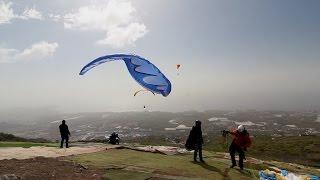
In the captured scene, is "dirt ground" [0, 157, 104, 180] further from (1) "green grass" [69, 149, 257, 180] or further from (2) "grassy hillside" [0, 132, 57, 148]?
(2) "grassy hillside" [0, 132, 57, 148]

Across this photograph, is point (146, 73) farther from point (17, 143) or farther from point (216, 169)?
point (17, 143)

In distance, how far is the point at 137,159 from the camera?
23359mm

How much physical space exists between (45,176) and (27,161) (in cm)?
507

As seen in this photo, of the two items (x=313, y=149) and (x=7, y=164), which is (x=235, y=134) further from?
(x=313, y=149)

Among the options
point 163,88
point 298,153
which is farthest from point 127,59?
point 298,153

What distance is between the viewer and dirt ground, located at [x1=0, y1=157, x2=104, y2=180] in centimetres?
1738

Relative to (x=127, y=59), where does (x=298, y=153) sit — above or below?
below

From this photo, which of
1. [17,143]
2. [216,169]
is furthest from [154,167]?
[17,143]

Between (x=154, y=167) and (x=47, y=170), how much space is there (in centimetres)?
562

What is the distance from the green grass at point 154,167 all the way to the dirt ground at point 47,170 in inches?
37.0

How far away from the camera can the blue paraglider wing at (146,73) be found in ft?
78.2

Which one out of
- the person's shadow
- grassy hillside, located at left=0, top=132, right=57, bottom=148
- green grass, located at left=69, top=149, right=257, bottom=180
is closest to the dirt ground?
green grass, located at left=69, top=149, right=257, bottom=180

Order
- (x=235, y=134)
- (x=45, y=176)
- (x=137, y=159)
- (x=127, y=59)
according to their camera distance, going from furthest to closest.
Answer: (x=127, y=59), (x=137, y=159), (x=235, y=134), (x=45, y=176)

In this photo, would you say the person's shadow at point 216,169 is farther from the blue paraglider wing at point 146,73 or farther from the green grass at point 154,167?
the blue paraglider wing at point 146,73
